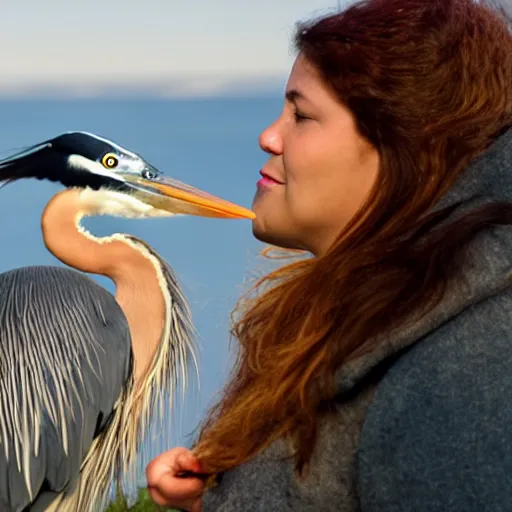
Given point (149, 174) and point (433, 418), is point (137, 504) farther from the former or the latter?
point (433, 418)

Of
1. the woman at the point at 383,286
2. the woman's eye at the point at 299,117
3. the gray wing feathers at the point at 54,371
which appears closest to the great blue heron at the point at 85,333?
the gray wing feathers at the point at 54,371

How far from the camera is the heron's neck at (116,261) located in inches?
109

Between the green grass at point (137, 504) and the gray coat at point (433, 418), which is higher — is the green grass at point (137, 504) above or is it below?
below

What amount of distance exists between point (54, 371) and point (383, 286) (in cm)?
189

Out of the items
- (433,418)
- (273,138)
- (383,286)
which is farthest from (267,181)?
(433,418)

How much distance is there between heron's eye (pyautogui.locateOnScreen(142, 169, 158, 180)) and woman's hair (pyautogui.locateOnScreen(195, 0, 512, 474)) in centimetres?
191

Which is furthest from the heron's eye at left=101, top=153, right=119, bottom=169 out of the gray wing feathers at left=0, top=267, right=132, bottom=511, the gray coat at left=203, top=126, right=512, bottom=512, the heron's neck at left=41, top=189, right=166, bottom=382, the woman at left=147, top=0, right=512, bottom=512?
the gray coat at left=203, top=126, right=512, bottom=512

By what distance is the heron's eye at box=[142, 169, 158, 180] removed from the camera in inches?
105

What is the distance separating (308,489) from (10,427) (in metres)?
1.84

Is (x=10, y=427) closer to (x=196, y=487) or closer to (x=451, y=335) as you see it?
(x=196, y=487)

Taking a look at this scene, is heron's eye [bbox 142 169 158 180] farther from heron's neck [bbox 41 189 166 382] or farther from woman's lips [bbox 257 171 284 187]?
woman's lips [bbox 257 171 284 187]

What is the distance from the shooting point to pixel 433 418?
2.03 ft

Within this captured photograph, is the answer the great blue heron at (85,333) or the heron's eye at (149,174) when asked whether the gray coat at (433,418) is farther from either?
the heron's eye at (149,174)

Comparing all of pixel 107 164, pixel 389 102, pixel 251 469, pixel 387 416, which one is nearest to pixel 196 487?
pixel 251 469
